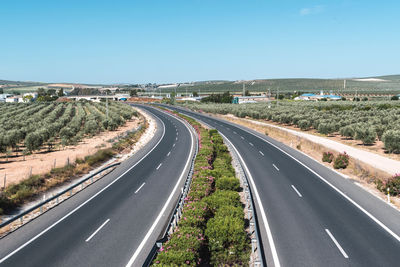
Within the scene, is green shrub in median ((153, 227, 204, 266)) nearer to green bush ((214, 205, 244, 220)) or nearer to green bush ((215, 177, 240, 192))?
green bush ((214, 205, 244, 220))

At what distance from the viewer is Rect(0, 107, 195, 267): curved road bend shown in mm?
11359

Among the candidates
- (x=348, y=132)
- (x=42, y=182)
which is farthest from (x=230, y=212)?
(x=348, y=132)

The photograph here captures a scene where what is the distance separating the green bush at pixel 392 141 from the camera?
31.0 m

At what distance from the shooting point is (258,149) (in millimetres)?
34781

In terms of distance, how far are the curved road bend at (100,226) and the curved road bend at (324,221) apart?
573 cm

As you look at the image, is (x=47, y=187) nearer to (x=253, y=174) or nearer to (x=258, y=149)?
(x=253, y=174)

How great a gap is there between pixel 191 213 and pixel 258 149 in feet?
75.5

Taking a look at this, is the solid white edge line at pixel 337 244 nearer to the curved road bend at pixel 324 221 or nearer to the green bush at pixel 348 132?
the curved road bend at pixel 324 221

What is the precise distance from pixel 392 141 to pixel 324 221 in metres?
22.7

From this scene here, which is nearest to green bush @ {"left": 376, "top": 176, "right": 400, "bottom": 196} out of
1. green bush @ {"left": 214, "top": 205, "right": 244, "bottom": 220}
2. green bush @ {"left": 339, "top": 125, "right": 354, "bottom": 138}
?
green bush @ {"left": 214, "top": 205, "right": 244, "bottom": 220}

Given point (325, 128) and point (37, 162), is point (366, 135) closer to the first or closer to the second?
point (325, 128)

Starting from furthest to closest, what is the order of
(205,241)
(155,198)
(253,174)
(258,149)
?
(258,149) → (253,174) → (155,198) → (205,241)

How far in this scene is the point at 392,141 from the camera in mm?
31312

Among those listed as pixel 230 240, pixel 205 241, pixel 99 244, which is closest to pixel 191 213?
pixel 205 241
